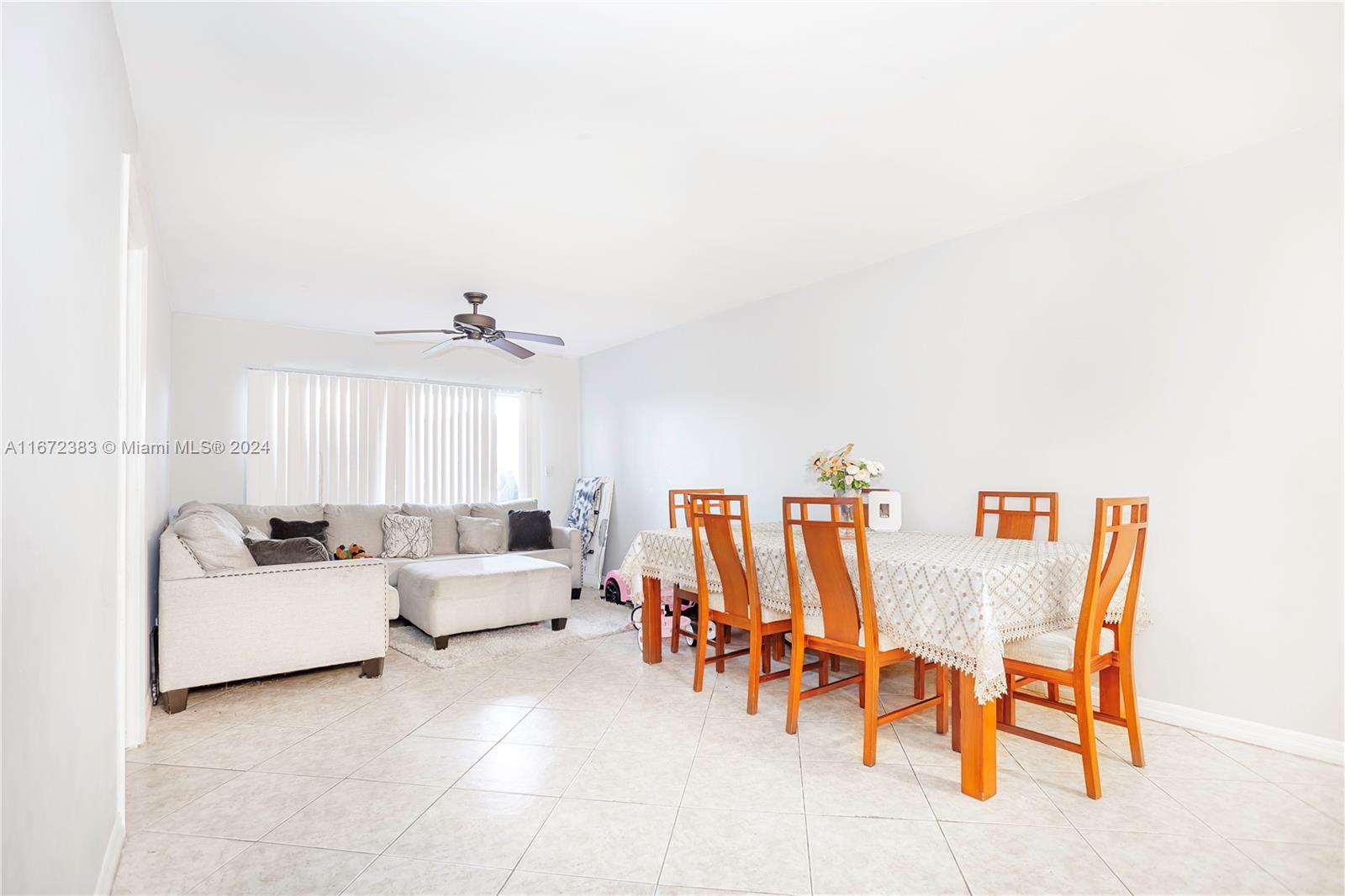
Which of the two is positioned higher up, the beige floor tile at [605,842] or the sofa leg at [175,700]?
the sofa leg at [175,700]

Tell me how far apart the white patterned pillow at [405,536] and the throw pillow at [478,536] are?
32 cm

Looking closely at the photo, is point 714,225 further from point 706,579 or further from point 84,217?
point 84,217

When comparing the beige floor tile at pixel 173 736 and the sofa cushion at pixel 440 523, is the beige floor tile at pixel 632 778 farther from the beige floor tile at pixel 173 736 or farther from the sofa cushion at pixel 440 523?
the sofa cushion at pixel 440 523

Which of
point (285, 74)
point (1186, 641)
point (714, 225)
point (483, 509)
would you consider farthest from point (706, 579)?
point (483, 509)

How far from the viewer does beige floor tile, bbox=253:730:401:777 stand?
257cm

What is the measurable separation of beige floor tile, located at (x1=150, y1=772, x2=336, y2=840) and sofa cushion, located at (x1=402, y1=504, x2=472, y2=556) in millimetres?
3671

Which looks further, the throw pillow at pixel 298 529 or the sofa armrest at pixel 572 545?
the sofa armrest at pixel 572 545

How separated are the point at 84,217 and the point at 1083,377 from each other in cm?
380

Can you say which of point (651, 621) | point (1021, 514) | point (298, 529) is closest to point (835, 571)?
point (1021, 514)

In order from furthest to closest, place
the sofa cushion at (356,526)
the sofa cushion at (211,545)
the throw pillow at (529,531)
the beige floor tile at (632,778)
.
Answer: the throw pillow at (529,531) → the sofa cushion at (356,526) → the sofa cushion at (211,545) → the beige floor tile at (632,778)

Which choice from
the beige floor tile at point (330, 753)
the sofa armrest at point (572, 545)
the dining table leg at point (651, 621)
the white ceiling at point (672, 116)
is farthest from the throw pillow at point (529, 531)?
the beige floor tile at point (330, 753)

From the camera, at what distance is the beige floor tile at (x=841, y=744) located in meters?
2.65

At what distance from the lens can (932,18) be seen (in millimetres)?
2029

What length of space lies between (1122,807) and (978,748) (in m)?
0.48
